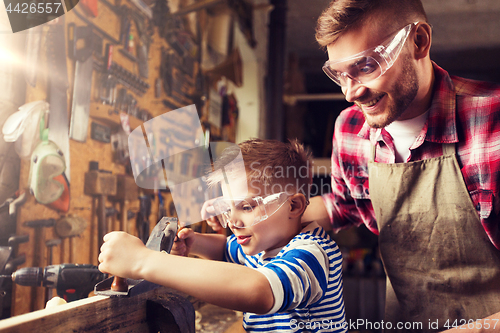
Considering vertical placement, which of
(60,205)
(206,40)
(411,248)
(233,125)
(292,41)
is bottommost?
(411,248)

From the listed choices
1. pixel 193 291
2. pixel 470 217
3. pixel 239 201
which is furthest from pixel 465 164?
pixel 193 291

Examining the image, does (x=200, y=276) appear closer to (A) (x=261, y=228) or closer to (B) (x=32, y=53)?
(A) (x=261, y=228)

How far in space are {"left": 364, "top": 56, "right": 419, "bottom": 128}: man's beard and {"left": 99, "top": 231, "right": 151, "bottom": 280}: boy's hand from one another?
0.63m

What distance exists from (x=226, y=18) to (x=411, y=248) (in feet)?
7.31

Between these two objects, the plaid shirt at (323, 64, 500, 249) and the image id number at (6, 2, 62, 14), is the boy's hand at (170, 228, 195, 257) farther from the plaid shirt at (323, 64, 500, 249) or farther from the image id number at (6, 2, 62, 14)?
the image id number at (6, 2, 62, 14)

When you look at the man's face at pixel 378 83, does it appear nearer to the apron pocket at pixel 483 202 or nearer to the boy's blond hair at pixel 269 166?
the boy's blond hair at pixel 269 166

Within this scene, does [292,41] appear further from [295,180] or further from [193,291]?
[193,291]

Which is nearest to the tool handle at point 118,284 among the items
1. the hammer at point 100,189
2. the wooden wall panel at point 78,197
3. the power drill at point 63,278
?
→ the power drill at point 63,278

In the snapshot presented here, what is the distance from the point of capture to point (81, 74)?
1.34 metres

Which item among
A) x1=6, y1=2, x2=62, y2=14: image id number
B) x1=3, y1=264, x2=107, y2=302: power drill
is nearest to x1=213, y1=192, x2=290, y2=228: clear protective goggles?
x1=3, y1=264, x2=107, y2=302: power drill

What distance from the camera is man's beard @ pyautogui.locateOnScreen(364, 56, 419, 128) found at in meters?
0.90

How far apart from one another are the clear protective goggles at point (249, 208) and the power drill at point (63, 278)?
1.17ft

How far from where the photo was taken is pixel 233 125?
3504 millimetres

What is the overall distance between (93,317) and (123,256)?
0.11 m
